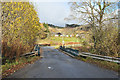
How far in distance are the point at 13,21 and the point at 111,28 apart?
35.9ft

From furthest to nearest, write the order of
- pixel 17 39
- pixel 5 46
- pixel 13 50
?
pixel 17 39
pixel 13 50
pixel 5 46

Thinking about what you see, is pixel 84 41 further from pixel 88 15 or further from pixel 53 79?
pixel 53 79

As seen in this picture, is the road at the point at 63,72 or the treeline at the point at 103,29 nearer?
the road at the point at 63,72

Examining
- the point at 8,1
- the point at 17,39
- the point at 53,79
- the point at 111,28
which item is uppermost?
the point at 8,1

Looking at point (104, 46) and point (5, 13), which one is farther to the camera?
point (104, 46)

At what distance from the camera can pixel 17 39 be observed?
10.4 meters

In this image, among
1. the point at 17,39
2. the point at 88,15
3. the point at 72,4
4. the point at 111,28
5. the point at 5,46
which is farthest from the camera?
the point at 72,4

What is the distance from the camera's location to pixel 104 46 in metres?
13.1

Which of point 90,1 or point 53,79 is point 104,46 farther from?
point 90,1

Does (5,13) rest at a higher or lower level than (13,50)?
higher

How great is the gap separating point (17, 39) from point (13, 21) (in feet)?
5.66

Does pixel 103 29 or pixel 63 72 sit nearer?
pixel 63 72

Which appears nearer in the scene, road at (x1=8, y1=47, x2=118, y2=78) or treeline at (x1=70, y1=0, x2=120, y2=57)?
road at (x1=8, y1=47, x2=118, y2=78)

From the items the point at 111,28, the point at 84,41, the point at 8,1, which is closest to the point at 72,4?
the point at 84,41
